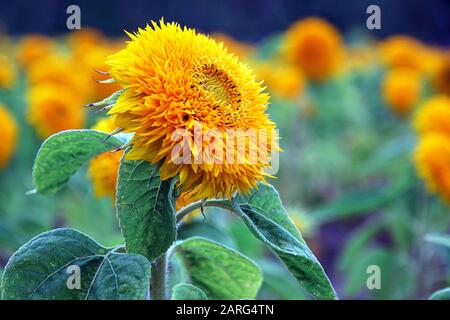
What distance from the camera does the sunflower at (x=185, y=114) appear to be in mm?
607

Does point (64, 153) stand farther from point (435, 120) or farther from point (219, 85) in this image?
point (435, 120)

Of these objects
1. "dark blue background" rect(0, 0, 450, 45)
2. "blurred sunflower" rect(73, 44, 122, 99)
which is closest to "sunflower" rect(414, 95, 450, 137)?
"blurred sunflower" rect(73, 44, 122, 99)

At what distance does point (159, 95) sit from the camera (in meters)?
0.61

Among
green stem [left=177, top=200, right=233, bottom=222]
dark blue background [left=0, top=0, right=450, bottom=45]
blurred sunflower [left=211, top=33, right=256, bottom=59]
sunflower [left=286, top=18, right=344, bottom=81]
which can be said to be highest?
dark blue background [left=0, top=0, right=450, bottom=45]

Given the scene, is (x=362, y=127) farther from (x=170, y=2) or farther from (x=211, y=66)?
(x=211, y=66)

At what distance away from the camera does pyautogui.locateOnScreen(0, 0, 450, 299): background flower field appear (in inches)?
57.9

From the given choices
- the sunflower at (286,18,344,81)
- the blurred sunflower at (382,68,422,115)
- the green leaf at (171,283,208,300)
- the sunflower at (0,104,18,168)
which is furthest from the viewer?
the blurred sunflower at (382,68,422,115)

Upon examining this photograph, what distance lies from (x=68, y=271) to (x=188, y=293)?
0.13 metres

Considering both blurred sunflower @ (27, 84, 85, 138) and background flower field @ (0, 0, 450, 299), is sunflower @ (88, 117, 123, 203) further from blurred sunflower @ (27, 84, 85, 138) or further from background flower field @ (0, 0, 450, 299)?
blurred sunflower @ (27, 84, 85, 138)

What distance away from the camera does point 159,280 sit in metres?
0.73

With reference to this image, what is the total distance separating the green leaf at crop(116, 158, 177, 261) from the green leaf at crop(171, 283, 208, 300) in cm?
9

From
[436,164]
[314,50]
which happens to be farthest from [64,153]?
[314,50]

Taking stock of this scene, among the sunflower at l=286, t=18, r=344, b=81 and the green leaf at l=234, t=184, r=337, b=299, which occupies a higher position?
the sunflower at l=286, t=18, r=344, b=81

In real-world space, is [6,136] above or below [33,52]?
below
